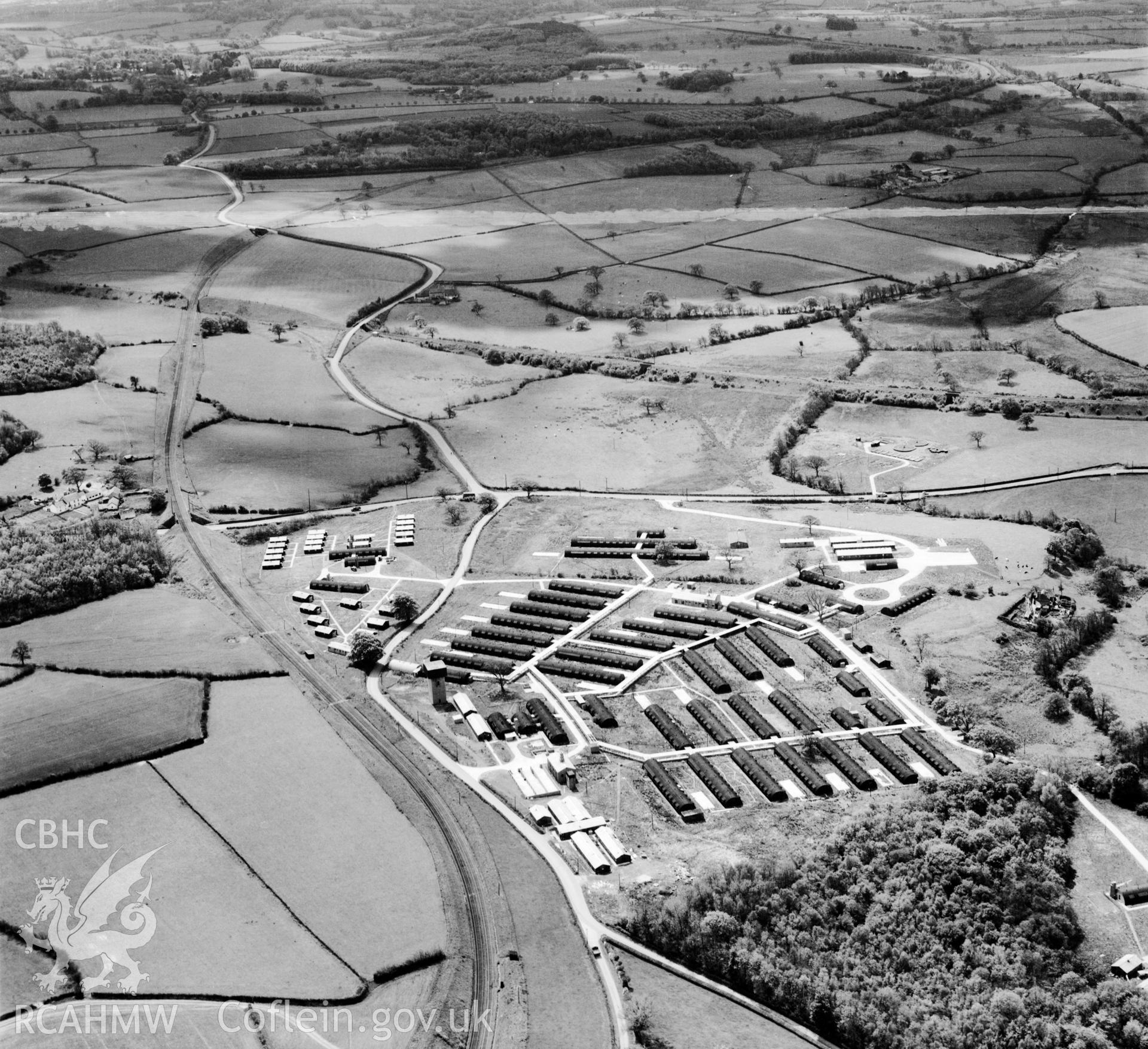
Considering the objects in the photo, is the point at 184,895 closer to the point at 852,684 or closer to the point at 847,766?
the point at 847,766

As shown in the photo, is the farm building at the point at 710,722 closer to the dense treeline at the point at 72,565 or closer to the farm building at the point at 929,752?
the farm building at the point at 929,752

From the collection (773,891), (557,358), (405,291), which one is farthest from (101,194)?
(773,891)

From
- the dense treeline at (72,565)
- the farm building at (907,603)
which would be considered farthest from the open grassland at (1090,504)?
the dense treeline at (72,565)

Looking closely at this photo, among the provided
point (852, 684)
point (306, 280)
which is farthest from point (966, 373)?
point (306, 280)

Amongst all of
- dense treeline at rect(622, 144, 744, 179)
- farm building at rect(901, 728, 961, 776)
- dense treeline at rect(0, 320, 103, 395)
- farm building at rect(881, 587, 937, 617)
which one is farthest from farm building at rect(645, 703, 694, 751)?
dense treeline at rect(622, 144, 744, 179)

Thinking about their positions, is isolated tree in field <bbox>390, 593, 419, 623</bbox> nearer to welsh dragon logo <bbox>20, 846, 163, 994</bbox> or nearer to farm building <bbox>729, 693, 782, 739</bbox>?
farm building <bbox>729, 693, 782, 739</bbox>

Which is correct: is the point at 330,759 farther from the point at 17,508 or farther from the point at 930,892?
the point at 17,508
